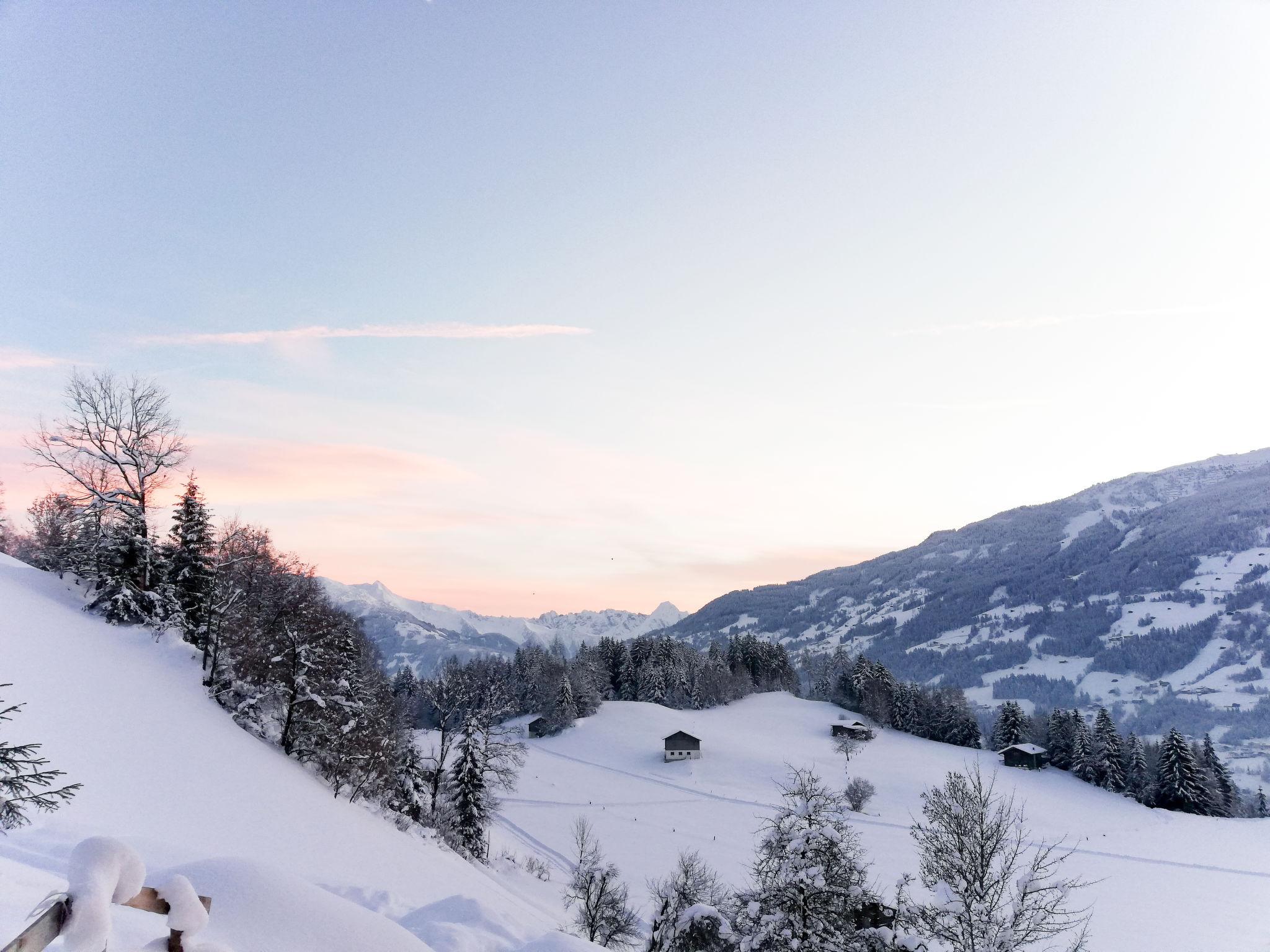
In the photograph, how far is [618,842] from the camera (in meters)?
47.7

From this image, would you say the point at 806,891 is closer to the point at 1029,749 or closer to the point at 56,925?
the point at 56,925

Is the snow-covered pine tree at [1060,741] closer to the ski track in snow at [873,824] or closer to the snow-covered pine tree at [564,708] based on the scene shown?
the ski track in snow at [873,824]

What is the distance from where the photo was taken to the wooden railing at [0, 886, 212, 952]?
1869 millimetres

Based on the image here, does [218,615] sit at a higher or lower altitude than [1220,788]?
higher

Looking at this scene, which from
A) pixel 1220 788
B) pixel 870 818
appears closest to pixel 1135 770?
pixel 1220 788

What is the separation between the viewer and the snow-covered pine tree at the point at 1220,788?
6994 cm

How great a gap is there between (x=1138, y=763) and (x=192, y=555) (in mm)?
98730

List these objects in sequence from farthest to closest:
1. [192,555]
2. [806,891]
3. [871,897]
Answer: [192,555] < [871,897] < [806,891]

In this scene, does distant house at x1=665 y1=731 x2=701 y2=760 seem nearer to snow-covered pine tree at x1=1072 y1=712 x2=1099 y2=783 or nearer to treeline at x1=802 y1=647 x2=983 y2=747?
treeline at x1=802 y1=647 x2=983 y2=747

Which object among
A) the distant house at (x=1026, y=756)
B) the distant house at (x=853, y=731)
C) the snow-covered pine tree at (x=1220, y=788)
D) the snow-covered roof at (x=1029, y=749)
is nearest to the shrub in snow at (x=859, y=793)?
the distant house at (x=853, y=731)

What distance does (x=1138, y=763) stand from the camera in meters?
75.1

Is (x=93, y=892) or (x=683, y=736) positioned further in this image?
(x=683, y=736)

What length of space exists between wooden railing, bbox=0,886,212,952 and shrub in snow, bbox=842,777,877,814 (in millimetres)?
66846

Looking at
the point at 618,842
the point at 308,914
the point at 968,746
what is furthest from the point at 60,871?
the point at 968,746
